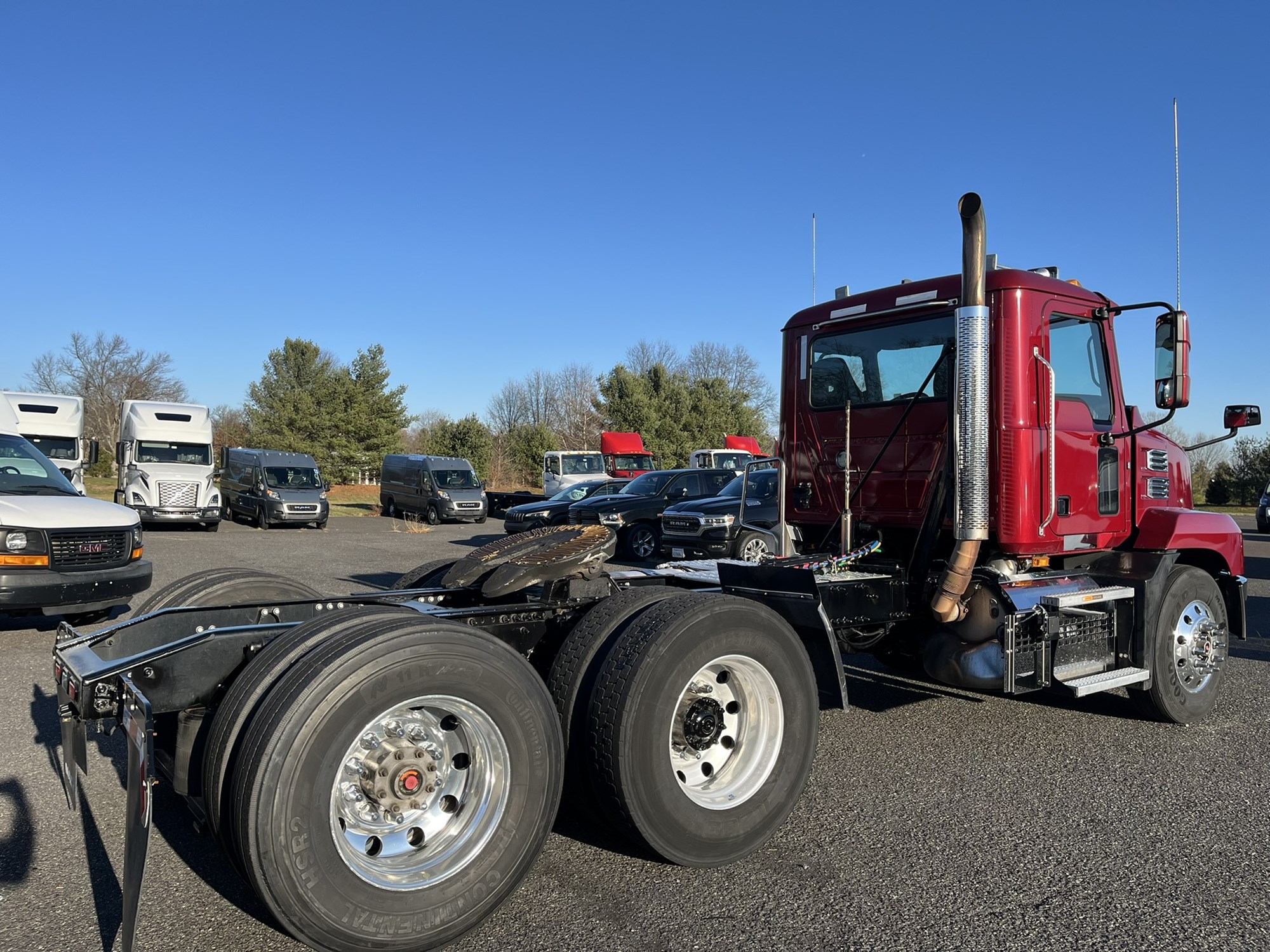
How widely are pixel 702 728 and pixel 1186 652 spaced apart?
3796 millimetres

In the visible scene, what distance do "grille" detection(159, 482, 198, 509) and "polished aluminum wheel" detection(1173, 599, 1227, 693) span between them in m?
21.5

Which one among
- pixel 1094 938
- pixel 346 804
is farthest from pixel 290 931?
pixel 1094 938

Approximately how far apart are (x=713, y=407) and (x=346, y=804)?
168 feet

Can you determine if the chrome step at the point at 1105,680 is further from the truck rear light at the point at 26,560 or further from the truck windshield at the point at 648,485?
the truck windshield at the point at 648,485

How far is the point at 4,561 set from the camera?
761 centimetres

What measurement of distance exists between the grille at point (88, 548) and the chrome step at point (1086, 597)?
25.2 feet

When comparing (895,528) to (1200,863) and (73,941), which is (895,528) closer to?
(1200,863)

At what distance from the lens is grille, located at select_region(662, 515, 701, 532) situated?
14.9 m

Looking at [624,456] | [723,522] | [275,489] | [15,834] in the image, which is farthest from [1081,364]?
[624,456]

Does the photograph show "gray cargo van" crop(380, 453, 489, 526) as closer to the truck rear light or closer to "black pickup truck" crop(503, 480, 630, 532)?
"black pickup truck" crop(503, 480, 630, 532)

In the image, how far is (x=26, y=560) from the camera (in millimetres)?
7699

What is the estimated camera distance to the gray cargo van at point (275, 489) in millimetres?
25109

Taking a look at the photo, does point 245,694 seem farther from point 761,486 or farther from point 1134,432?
point 761,486

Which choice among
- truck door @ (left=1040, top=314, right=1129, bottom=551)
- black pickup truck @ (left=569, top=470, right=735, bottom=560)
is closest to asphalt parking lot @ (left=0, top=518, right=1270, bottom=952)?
truck door @ (left=1040, top=314, right=1129, bottom=551)
